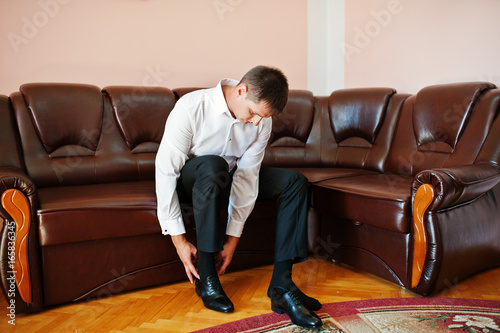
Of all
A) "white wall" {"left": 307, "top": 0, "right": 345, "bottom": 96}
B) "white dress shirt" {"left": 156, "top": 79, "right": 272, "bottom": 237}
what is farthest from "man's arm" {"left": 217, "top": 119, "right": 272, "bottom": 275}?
"white wall" {"left": 307, "top": 0, "right": 345, "bottom": 96}

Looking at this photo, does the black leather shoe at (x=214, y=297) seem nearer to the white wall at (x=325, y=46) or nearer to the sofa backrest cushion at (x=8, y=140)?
the sofa backrest cushion at (x=8, y=140)

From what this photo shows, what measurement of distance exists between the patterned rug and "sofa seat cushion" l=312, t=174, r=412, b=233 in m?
0.32

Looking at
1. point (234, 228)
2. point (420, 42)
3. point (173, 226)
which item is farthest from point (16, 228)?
point (420, 42)

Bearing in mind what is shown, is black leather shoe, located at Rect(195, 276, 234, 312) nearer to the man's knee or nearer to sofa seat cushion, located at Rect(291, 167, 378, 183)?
the man's knee

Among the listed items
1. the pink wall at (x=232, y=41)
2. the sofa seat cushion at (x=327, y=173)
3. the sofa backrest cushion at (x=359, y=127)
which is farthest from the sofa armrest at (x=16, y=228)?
the sofa backrest cushion at (x=359, y=127)

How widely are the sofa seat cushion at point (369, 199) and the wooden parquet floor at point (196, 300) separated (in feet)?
0.99

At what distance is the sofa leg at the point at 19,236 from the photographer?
5.18 ft

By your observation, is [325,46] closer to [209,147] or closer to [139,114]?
[139,114]

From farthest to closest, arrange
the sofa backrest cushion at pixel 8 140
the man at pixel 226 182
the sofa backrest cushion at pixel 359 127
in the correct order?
1. the sofa backrest cushion at pixel 359 127
2. the sofa backrest cushion at pixel 8 140
3. the man at pixel 226 182

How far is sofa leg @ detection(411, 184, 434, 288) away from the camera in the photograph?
1.69 metres

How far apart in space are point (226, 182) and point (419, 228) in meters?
0.82

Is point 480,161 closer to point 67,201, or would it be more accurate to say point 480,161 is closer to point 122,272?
point 122,272

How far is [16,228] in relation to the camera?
1.60 meters

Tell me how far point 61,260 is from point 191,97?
0.85 m
